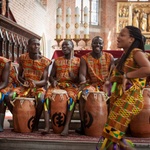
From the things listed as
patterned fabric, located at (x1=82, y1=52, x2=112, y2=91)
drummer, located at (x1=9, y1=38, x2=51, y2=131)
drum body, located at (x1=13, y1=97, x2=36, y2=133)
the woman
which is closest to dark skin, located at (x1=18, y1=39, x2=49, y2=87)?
drummer, located at (x1=9, y1=38, x2=51, y2=131)

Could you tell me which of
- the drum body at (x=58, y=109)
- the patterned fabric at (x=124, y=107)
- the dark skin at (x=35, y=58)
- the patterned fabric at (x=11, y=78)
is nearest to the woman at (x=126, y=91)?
the patterned fabric at (x=124, y=107)

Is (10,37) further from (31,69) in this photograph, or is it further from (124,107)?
(124,107)

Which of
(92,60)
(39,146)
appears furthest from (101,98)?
(39,146)

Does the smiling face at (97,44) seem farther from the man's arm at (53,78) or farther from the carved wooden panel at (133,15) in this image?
the carved wooden panel at (133,15)

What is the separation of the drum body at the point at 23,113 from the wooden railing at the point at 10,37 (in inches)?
130

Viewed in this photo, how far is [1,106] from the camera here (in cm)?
496

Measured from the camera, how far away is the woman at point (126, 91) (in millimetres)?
3180

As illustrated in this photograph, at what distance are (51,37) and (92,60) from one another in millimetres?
10864

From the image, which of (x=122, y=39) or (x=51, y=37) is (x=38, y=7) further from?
(x=122, y=39)

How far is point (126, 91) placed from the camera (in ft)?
10.6

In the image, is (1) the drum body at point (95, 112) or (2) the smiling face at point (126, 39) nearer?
(2) the smiling face at point (126, 39)

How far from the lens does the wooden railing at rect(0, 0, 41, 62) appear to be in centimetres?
809

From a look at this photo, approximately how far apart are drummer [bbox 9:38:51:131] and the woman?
1893 millimetres

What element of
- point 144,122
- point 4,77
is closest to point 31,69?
point 4,77
